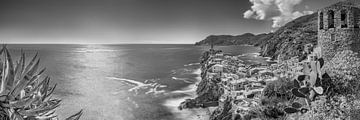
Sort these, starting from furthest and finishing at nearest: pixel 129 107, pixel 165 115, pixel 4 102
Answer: pixel 129 107 < pixel 165 115 < pixel 4 102

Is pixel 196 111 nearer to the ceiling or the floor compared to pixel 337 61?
nearer to the floor

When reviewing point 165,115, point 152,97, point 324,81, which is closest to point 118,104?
point 152,97

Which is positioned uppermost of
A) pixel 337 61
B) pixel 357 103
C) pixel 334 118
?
pixel 337 61

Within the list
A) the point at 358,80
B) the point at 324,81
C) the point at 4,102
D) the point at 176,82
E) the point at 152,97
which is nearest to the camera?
the point at 4,102

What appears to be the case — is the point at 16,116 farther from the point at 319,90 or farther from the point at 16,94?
the point at 319,90

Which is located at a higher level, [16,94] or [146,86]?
[16,94]

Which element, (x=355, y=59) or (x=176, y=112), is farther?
(x=176, y=112)

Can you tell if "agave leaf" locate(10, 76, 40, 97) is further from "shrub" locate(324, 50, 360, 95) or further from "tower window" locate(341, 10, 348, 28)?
"tower window" locate(341, 10, 348, 28)

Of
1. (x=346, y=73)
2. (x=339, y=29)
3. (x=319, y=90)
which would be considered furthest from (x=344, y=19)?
(x=319, y=90)

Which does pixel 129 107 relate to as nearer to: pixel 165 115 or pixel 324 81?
pixel 165 115

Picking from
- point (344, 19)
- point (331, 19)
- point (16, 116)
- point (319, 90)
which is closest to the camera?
point (16, 116)
